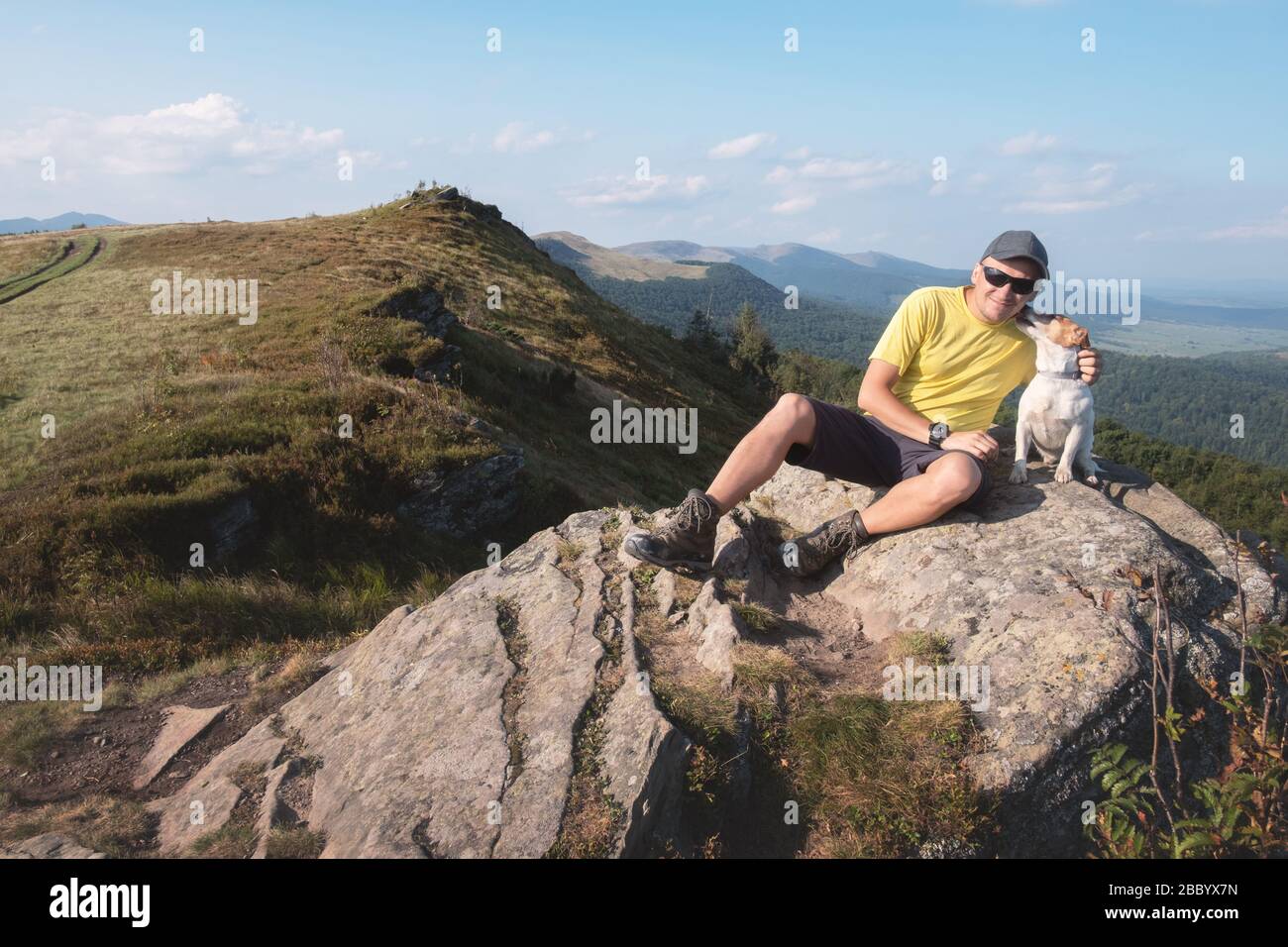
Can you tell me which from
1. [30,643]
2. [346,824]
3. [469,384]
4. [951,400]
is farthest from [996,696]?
[469,384]

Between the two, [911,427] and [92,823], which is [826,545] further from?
[92,823]

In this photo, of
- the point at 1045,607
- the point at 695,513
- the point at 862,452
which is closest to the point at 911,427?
the point at 862,452

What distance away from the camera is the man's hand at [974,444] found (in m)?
5.19

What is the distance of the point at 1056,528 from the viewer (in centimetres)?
514

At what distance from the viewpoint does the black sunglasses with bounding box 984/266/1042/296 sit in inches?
208

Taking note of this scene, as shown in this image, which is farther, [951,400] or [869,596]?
[951,400]

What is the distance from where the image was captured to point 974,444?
5.22 metres

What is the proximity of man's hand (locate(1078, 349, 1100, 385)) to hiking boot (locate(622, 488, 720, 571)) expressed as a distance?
8.97 feet

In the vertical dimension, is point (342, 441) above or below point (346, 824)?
above

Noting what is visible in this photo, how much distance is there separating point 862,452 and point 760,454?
2.78 feet

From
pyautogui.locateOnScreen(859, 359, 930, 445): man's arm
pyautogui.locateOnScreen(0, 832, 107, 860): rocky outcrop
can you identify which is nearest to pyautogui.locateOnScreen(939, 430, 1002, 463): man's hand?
pyautogui.locateOnScreen(859, 359, 930, 445): man's arm

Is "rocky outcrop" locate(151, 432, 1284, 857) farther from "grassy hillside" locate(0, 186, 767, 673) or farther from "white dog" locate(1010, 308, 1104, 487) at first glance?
"grassy hillside" locate(0, 186, 767, 673)
